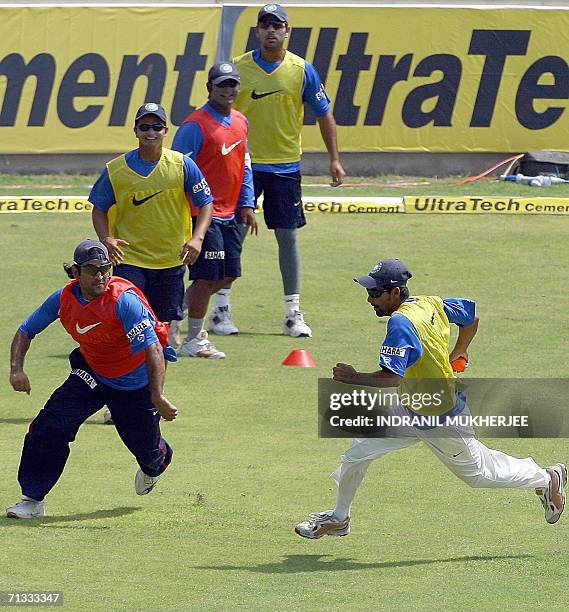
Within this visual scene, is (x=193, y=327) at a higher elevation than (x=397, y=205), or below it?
below

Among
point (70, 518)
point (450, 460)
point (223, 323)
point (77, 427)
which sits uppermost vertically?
point (450, 460)

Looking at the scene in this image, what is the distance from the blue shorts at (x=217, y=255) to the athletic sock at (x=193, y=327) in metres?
0.39

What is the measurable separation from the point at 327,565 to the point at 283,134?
21.0ft

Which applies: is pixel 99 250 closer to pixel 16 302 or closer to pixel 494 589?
pixel 494 589

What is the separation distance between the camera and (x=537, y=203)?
1948cm

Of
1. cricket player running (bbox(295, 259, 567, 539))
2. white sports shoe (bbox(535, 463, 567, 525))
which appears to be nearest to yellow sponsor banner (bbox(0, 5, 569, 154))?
cricket player running (bbox(295, 259, 567, 539))

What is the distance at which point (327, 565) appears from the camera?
8.19 meters

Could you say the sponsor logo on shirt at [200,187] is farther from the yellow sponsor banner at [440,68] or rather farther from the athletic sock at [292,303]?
the yellow sponsor banner at [440,68]

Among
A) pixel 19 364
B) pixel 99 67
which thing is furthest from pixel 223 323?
pixel 99 67

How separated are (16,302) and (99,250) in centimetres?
662

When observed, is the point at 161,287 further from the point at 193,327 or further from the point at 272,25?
the point at 272,25

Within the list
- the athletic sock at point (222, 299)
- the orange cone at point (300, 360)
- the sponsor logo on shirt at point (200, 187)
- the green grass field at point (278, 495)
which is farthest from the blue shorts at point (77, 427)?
the athletic sock at point (222, 299)

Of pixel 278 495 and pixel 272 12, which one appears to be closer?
pixel 278 495

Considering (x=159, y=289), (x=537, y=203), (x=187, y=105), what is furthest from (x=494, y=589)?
(x=187, y=105)
